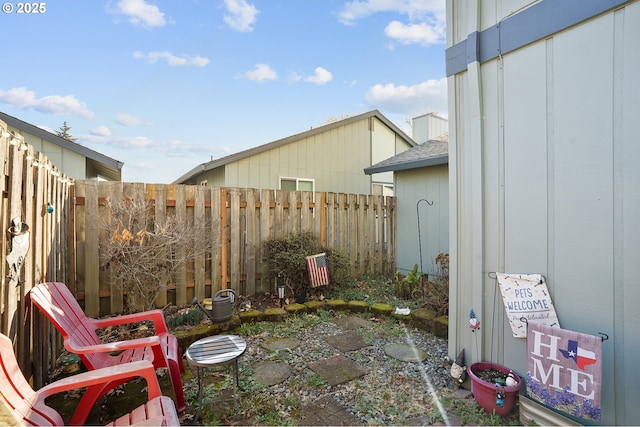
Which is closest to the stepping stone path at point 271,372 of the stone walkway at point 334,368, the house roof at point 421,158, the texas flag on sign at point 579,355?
the stone walkway at point 334,368

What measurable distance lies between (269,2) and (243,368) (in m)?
6.72

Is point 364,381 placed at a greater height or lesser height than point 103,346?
lesser

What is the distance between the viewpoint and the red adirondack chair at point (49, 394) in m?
1.42

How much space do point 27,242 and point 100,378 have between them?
47.1 inches

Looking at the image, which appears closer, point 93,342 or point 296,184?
point 93,342

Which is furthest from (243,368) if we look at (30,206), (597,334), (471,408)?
(597,334)

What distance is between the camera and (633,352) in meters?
1.89

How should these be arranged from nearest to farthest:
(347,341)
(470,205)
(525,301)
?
(525,301), (470,205), (347,341)

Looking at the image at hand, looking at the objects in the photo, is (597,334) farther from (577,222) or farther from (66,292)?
(66,292)

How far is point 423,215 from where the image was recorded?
20.6 ft

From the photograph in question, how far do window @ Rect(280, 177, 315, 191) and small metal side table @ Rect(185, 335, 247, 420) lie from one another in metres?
6.12

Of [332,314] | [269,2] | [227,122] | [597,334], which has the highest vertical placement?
[269,2]

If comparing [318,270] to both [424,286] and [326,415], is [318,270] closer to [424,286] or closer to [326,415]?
[424,286]

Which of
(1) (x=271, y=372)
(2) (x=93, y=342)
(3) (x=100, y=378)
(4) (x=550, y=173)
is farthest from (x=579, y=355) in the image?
(2) (x=93, y=342)
